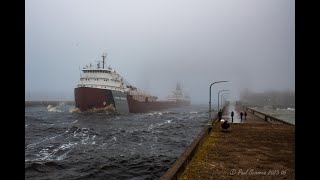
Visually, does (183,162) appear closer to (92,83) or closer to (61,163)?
(61,163)

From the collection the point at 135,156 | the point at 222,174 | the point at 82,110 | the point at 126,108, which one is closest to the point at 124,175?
the point at 135,156

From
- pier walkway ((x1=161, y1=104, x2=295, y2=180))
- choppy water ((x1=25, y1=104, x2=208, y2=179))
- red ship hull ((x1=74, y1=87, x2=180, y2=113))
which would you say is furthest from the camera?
red ship hull ((x1=74, y1=87, x2=180, y2=113))

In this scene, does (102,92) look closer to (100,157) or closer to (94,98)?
(94,98)

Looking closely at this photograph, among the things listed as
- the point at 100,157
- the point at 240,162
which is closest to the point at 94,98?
the point at 100,157

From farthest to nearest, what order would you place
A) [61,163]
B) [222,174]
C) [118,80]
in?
1. [118,80]
2. [61,163]
3. [222,174]

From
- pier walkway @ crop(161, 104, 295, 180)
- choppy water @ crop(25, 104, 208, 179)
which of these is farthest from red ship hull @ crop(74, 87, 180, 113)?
pier walkway @ crop(161, 104, 295, 180)

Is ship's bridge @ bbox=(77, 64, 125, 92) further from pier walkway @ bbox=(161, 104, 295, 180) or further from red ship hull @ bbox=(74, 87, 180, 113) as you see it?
pier walkway @ bbox=(161, 104, 295, 180)

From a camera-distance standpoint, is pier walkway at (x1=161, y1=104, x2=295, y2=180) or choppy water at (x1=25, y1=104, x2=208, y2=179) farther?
choppy water at (x1=25, y1=104, x2=208, y2=179)

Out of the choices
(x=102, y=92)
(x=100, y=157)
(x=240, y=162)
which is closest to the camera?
(x=240, y=162)

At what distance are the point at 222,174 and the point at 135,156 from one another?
9.95m

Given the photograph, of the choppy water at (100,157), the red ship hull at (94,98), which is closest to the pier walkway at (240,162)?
the choppy water at (100,157)

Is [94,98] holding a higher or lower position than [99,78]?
lower
